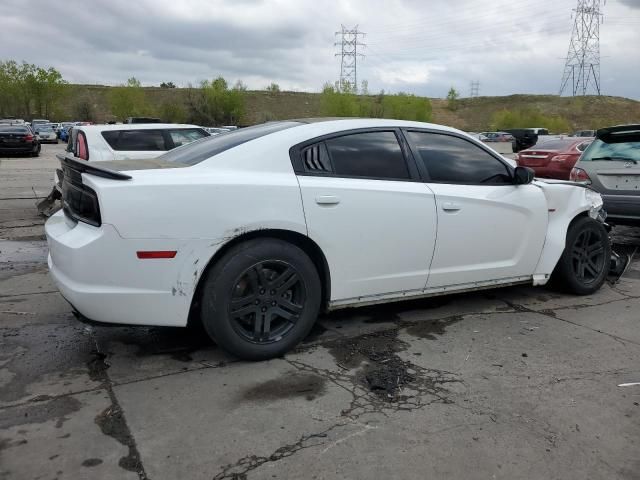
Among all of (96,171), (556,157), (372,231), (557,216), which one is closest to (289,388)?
(372,231)

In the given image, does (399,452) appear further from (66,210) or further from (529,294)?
(529,294)

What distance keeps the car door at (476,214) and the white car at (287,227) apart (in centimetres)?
1

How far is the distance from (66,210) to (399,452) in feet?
8.84

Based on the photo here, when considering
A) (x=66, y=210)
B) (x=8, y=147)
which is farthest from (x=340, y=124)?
(x=8, y=147)

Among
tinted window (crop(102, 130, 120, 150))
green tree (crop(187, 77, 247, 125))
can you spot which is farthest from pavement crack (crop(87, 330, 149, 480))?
green tree (crop(187, 77, 247, 125))

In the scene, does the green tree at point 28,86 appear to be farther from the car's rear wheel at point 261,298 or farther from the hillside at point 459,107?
the car's rear wheel at point 261,298

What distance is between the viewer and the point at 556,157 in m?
13.9

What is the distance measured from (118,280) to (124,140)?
6.52 meters

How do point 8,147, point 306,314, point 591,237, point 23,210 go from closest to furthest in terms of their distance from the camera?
point 306,314 < point 591,237 < point 23,210 < point 8,147

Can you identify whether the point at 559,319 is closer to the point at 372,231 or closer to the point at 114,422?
the point at 372,231

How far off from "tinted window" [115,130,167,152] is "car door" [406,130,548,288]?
6.19m

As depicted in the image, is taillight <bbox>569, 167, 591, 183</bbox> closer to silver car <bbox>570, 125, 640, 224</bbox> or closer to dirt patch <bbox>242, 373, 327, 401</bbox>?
silver car <bbox>570, 125, 640, 224</bbox>

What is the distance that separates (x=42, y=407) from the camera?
9.96 feet

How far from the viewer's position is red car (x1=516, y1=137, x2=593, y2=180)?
A: 1366 centimetres
